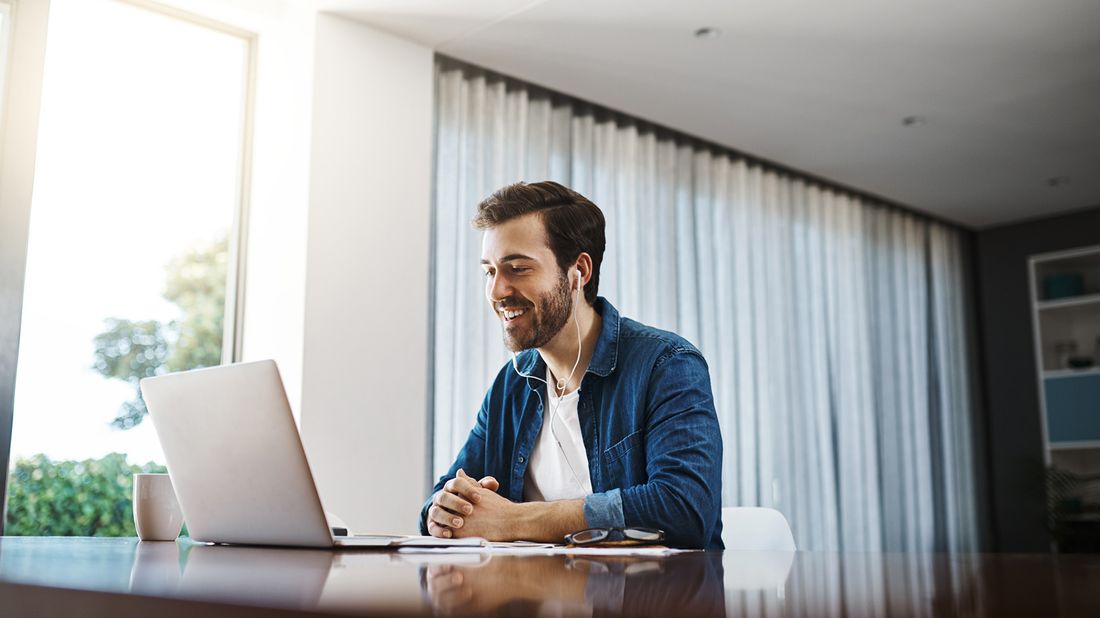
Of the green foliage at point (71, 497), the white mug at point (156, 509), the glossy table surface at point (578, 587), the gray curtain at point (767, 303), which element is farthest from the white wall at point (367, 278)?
the glossy table surface at point (578, 587)

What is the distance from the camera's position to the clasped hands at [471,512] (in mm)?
1573

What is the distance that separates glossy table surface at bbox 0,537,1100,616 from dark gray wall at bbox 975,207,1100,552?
5.83 m

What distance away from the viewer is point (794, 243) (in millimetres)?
5281

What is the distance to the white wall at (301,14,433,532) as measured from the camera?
10.9ft

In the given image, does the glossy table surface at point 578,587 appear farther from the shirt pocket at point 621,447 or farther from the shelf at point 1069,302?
the shelf at point 1069,302

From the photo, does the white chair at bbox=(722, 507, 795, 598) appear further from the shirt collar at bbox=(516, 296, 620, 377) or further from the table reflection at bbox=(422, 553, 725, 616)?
the shirt collar at bbox=(516, 296, 620, 377)

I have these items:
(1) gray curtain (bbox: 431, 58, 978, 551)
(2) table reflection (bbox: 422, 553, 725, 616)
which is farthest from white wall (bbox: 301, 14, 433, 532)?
(2) table reflection (bbox: 422, 553, 725, 616)

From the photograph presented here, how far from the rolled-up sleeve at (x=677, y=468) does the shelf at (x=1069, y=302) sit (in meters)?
4.88

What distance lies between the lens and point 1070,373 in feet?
19.2

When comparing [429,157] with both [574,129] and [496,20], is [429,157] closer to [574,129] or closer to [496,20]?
[496,20]

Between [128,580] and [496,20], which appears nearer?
[128,580]

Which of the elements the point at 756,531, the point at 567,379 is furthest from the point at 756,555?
the point at 567,379

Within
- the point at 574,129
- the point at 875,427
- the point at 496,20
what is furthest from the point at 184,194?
the point at 875,427

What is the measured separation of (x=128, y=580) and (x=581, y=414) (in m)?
1.32
